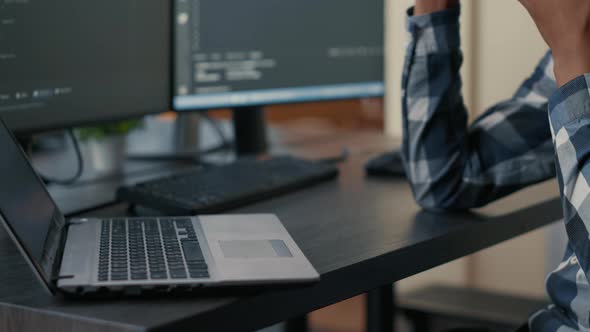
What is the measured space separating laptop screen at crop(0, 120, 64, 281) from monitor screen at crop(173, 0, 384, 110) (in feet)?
1.92

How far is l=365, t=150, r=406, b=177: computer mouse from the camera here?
57.6 inches

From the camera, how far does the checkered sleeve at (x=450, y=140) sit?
122cm

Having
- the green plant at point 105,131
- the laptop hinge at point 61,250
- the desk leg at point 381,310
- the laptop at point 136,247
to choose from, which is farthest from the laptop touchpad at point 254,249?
the desk leg at point 381,310

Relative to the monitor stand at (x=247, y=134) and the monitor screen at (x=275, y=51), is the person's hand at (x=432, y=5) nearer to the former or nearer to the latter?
the monitor screen at (x=275, y=51)

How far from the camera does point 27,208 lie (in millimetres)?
897

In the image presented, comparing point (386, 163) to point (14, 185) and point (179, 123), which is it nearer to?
point (179, 123)

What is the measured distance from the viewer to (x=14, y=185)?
904 millimetres

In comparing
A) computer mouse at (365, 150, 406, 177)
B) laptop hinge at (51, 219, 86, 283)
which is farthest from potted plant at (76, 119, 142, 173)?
laptop hinge at (51, 219, 86, 283)

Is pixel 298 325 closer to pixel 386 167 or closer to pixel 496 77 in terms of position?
pixel 386 167

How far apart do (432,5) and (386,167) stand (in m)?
0.34

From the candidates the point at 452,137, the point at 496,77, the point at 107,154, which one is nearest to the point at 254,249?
the point at 452,137

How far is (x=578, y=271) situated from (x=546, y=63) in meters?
Answer: 0.41

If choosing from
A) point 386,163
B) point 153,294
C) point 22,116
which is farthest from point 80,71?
point 153,294

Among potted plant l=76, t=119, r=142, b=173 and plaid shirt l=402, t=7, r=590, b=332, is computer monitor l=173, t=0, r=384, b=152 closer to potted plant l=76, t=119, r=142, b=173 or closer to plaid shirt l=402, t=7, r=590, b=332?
potted plant l=76, t=119, r=142, b=173
